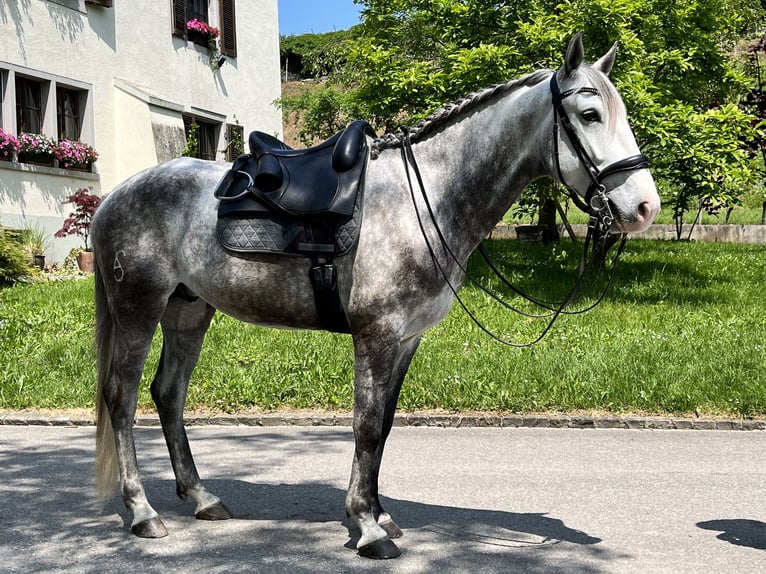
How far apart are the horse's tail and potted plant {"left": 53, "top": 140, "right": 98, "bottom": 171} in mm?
13994

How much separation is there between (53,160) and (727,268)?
13.1 metres

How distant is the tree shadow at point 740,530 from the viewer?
4859 mm

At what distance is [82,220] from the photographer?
18.2 m

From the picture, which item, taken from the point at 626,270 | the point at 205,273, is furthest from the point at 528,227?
the point at 205,273

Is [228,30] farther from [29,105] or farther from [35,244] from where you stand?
[35,244]

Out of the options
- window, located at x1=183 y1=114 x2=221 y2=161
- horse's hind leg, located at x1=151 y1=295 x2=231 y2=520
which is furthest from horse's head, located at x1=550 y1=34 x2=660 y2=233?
window, located at x1=183 y1=114 x2=221 y2=161

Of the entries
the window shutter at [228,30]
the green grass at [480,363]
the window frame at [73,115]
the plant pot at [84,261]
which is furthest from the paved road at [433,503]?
the window shutter at [228,30]

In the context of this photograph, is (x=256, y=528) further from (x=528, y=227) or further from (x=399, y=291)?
(x=528, y=227)

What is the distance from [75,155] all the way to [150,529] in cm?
1528

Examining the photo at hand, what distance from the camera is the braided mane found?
466cm

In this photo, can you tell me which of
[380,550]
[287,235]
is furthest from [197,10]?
[380,550]

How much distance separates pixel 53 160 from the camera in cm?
1869

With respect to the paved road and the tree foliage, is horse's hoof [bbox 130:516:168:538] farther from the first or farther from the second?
the tree foliage

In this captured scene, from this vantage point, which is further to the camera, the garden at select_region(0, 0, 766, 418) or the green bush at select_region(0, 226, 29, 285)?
the green bush at select_region(0, 226, 29, 285)
